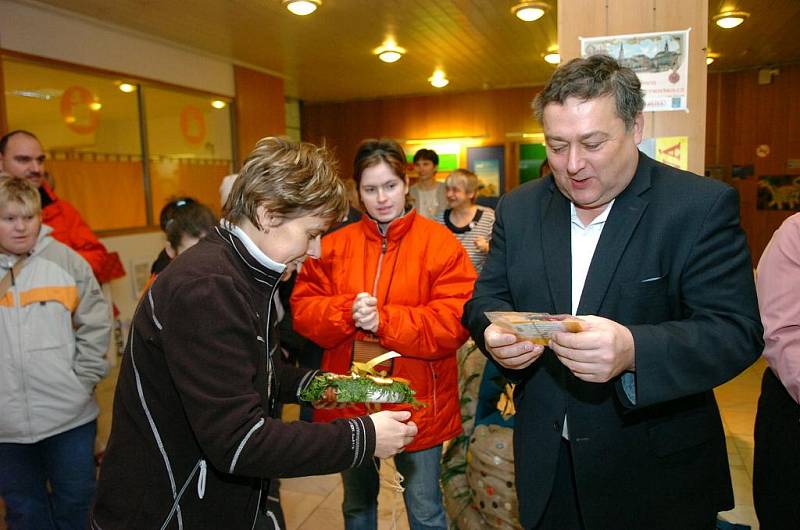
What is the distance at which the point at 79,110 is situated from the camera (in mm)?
5930

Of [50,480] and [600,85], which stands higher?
[600,85]

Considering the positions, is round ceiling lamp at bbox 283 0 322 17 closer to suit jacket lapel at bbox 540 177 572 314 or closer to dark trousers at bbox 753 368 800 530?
suit jacket lapel at bbox 540 177 572 314

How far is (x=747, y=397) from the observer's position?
4.80 metres

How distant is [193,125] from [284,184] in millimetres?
6741

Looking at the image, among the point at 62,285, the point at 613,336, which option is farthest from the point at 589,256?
the point at 62,285

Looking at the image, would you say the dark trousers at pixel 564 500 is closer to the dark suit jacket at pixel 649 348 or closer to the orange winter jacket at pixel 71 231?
the dark suit jacket at pixel 649 348

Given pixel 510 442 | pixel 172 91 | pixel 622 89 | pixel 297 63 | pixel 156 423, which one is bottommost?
pixel 510 442

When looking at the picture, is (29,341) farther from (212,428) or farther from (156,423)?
(212,428)

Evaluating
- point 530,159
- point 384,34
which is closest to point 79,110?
point 384,34

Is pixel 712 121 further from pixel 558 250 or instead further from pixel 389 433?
pixel 389 433

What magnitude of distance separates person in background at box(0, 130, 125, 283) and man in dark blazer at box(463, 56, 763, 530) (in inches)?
111

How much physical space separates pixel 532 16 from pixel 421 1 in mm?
1137

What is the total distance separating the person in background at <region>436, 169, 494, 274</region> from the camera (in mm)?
4504

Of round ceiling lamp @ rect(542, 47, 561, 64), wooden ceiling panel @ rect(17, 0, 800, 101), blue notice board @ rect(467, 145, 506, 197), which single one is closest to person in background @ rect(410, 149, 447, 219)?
wooden ceiling panel @ rect(17, 0, 800, 101)
